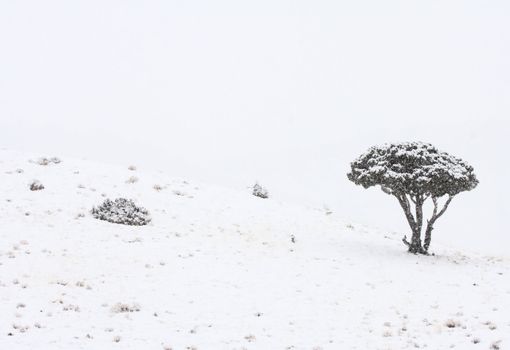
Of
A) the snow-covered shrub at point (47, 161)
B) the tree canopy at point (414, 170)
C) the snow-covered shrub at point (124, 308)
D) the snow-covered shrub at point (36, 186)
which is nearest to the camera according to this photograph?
the snow-covered shrub at point (124, 308)

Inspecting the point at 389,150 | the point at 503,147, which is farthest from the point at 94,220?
the point at 503,147

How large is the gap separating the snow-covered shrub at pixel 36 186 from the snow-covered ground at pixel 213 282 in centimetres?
34

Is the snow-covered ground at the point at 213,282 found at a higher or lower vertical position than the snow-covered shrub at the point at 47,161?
lower

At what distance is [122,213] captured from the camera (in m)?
23.1

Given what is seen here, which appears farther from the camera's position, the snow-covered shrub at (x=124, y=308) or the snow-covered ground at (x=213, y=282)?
the snow-covered shrub at (x=124, y=308)

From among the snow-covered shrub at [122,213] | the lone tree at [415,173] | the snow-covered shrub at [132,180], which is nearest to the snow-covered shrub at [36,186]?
the snow-covered shrub at [122,213]

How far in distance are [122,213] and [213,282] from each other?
25.1ft

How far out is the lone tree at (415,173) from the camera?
22672 millimetres

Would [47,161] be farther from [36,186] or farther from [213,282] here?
[213,282]

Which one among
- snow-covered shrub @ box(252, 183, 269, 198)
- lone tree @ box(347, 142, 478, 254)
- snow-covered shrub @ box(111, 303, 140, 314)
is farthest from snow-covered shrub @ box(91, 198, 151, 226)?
snow-covered shrub @ box(252, 183, 269, 198)

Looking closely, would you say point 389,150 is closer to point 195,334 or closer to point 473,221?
point 195,334

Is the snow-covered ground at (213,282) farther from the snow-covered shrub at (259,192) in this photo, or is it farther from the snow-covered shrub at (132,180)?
the snow-covered shrub at (259,192)

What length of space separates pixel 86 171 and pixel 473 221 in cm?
7937

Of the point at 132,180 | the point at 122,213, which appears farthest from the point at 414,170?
the point at 132,180
